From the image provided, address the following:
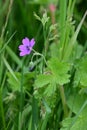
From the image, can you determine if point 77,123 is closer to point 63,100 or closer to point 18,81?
point 63,100

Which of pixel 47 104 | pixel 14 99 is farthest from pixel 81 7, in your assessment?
pixel 47 104

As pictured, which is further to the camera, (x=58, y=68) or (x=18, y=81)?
(x=18, y=81)

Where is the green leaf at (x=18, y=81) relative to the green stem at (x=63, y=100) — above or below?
above

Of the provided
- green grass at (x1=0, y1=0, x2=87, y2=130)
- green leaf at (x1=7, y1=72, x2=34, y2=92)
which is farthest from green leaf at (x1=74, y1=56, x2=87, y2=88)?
green leaf at (x1=7, y1=72, x2=34, y2=92)

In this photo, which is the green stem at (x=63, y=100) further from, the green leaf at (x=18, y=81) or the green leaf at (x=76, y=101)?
the green leaf at (x=18, y=81)

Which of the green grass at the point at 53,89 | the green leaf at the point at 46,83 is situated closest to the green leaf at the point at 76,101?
the green grass at the point at 53,89

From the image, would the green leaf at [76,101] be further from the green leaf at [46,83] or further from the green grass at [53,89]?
the green leaf at [46,83]

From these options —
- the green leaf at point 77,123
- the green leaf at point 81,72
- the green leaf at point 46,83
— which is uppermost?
the green leaf at point 46,83

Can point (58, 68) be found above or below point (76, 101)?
above

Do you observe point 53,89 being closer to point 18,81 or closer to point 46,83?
point 46,83

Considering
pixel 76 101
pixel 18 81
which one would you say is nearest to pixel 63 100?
pixel 76 101

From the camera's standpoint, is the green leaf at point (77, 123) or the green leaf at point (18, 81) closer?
the green leaf at point (77, 123)
